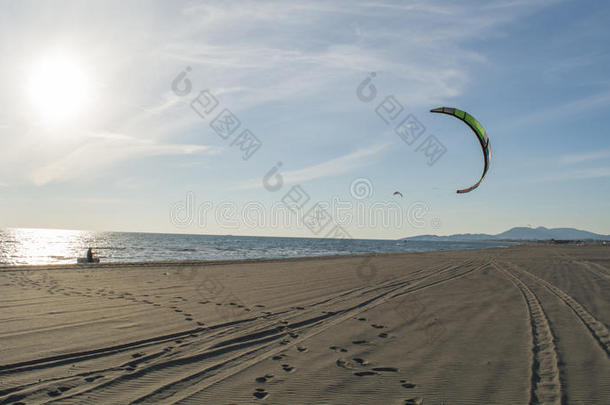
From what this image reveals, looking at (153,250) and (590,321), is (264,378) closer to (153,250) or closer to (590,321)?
(590,321)

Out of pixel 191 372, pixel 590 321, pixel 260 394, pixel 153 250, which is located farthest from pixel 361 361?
pixel 153 250

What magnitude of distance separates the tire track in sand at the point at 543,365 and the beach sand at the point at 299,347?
0.03 meters

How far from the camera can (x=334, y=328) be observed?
7.36 meters

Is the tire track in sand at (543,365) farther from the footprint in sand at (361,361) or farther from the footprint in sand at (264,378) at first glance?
the footprint in sand at (264,378)

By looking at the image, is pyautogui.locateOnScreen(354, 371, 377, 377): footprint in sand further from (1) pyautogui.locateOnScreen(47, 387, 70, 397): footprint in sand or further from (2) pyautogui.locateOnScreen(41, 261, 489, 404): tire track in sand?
(1) pyautogui.locateOnScreen(47, 387, 70, 397): footprint in sand

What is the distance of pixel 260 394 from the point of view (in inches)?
171

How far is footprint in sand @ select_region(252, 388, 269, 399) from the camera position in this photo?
4.28 metres

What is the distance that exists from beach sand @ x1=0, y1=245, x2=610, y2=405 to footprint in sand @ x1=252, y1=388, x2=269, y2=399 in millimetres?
11

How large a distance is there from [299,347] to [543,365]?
11.4 ft

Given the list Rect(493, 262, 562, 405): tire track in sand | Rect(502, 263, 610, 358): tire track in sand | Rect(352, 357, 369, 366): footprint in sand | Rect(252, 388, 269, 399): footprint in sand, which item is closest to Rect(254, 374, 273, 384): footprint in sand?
Rect(252, 388, 269, 399): footprint in sand

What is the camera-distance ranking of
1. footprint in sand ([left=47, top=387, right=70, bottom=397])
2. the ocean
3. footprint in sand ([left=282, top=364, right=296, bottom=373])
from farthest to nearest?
the ocean < footprint in sand ([left=282, top=364, right=296, bottom=373]) < footprint in sand ([left=47, top=387, right=70, bottom=397])

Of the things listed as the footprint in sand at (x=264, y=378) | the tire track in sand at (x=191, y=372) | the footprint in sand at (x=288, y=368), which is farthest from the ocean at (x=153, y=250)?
the footprint in sand at (x=264, y=378)

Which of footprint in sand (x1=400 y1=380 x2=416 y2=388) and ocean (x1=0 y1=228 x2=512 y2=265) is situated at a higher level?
footprint in sand (x1=400 y1=380 x2=416 y2=388)

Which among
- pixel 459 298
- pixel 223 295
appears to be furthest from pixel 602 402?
pixel 223 295
